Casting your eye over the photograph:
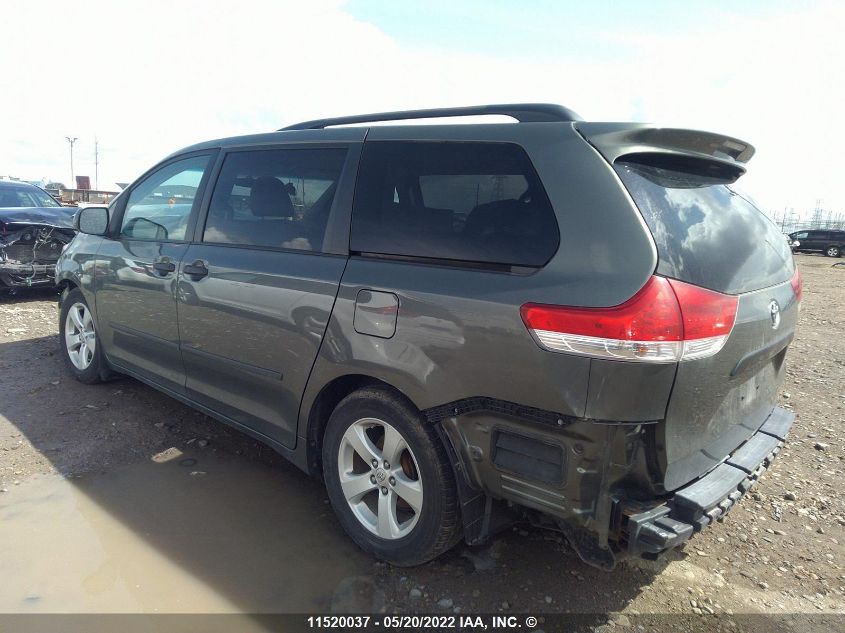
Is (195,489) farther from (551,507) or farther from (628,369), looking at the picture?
(628,369)

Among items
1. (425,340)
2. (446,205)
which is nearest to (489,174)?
(446,205)

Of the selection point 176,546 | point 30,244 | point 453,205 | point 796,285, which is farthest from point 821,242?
point 176,546

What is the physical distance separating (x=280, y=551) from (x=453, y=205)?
71.4 inches

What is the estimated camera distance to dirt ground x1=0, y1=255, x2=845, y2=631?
2475 mm

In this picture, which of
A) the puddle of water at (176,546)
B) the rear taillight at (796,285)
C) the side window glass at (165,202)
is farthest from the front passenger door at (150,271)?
the rear taillight at (796,285)

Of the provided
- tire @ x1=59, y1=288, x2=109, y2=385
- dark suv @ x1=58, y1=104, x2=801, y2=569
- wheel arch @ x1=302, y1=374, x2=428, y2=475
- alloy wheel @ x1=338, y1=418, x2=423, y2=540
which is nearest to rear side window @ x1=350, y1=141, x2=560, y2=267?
dark suv @ x1=58, y1=104, x2=801, y2=569

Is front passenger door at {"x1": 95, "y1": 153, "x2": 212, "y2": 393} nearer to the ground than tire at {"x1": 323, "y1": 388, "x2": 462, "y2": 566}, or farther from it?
farther from it

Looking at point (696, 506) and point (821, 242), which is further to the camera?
point (821, 242)

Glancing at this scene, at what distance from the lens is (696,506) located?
6.77 feet

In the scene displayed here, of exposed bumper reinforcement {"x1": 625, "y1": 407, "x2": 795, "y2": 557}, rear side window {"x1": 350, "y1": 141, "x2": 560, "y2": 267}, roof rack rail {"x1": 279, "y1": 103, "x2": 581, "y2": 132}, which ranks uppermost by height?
roof rack rail {"x1": 279, "y1": 103, "x2": 581, "y2": 132}

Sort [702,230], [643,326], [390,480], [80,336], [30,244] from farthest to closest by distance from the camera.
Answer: [30,244] → [80,336] → [390,480] → [702,230] → [643,326]

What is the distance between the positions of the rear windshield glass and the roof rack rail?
1.33 ft

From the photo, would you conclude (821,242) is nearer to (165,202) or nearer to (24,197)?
(24,197)

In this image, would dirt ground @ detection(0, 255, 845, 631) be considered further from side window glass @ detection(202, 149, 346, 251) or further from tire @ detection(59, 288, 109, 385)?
side window glass @ detection(202, 149, 346, 251)
